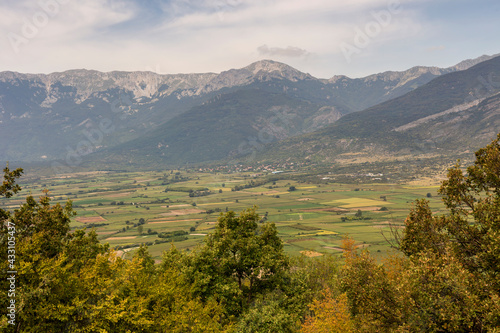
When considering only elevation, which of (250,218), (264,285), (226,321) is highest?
(250,218)

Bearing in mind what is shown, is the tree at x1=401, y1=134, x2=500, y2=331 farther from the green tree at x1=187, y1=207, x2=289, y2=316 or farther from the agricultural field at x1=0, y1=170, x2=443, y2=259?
the agricultural field at x1=0, y1=170, x2=443, y2=259

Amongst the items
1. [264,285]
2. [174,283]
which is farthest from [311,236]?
[174,283]

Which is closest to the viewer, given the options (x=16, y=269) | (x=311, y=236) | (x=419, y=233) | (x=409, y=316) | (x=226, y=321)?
(x=409, y=316)

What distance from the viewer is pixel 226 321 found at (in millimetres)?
31906

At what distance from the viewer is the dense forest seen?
1650 cm

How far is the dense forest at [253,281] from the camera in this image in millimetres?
16500

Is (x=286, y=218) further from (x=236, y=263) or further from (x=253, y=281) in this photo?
(x=236, y=263)

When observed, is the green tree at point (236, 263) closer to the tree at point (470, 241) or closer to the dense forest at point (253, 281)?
the dense forest at point (253, 281)

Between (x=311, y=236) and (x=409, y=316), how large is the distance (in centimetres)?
9498

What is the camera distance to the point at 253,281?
34.5 m

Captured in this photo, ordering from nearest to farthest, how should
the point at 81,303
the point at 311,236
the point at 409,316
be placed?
1. the point at 409,316
2. the point at 81,303
3. the point at 311,236

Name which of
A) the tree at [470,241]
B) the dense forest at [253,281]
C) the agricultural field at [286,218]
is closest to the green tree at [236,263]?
the dense forest at [253,281]

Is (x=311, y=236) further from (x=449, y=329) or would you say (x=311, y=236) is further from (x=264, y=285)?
(x=449, y=329)

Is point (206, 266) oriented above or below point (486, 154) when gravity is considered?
below
